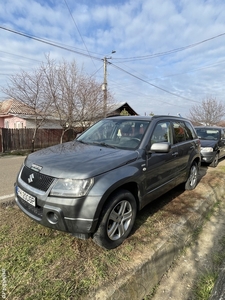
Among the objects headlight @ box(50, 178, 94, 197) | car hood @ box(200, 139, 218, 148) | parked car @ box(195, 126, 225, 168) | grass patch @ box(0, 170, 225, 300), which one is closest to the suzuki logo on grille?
headlight @ box(50, 178, 94, 197)

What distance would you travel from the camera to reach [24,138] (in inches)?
510

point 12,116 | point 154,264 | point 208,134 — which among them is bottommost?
point 154,264

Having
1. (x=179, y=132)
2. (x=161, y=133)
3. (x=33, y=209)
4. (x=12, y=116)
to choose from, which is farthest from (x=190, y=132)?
(x=12, y=116)

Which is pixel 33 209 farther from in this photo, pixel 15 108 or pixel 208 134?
pixel 15 108

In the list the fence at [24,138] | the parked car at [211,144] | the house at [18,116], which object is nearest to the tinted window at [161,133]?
the parked car at [211,144]

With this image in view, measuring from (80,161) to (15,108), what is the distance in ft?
64.3

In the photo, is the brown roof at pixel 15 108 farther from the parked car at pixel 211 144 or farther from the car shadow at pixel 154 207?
the car shadow at pixel 154 207

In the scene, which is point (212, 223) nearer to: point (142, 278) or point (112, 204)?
point (142, 278)

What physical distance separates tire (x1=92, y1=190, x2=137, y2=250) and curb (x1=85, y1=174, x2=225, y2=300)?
0.39 metres

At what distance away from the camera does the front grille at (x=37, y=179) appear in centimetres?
228

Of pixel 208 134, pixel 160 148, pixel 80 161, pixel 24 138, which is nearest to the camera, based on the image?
pixel 80 161

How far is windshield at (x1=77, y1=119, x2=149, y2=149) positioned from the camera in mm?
3162

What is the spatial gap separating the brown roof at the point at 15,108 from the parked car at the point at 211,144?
9791 millimetres

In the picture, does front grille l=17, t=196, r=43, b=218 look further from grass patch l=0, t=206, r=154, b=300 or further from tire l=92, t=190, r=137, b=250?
tire l=92, t=190, r=137, b=250
